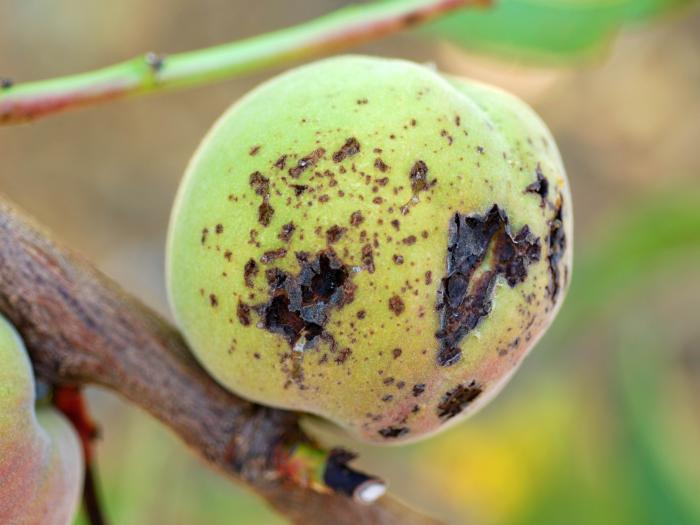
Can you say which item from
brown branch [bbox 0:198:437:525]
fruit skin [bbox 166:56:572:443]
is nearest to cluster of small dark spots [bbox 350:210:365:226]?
fruit skin [bbox 166:56:572:443]

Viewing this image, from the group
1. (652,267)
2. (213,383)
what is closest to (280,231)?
(213,383)

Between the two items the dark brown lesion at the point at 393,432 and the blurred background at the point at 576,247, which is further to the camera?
the blurred background at the point at 576,247

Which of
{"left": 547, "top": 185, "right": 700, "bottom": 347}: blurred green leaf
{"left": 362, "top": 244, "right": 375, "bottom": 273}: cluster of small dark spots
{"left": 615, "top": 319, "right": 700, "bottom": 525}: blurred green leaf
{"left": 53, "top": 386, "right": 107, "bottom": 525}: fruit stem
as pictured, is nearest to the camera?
{"left": 362, "top": 244, "right": 375, "bottom": 273}: cluster of small dark spots

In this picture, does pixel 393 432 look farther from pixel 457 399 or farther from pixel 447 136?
pixel 447 136

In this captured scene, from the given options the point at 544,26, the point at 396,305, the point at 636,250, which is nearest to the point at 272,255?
the point at 396,305

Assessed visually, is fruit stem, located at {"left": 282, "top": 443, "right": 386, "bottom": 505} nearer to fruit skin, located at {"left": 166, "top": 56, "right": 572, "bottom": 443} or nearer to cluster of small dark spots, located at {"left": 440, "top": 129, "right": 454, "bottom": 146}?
fruit skin, located at {"left": 166, "top": 56, "right": 572, "bottom": 443}

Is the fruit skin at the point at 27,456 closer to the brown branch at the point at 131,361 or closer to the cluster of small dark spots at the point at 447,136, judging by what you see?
the brown branch at the point at 131,361

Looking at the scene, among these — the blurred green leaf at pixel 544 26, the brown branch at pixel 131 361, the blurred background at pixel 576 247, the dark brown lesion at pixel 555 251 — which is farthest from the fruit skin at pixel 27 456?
the blurred background at pixel 576 247
